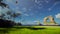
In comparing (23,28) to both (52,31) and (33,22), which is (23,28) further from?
(52,31)

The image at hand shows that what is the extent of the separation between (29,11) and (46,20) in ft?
0.96

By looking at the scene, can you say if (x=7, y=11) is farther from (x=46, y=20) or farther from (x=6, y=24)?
(x=46, y=20)

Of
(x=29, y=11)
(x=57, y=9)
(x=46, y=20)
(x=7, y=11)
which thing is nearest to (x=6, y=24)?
(x=7, y=11)

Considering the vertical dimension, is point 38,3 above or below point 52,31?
above

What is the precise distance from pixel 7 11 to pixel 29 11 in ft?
1.09

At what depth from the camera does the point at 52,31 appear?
3.05m

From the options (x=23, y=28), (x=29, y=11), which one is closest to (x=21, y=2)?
(x=29, y=11)

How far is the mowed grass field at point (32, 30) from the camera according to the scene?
3047 mm

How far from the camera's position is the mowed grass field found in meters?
3.05

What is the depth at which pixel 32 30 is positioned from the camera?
3066 millimetres

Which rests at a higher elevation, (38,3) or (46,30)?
(38,3)

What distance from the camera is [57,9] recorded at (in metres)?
3.10

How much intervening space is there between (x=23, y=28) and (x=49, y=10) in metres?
0.48

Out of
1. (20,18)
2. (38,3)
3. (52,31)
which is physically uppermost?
(38,3)
